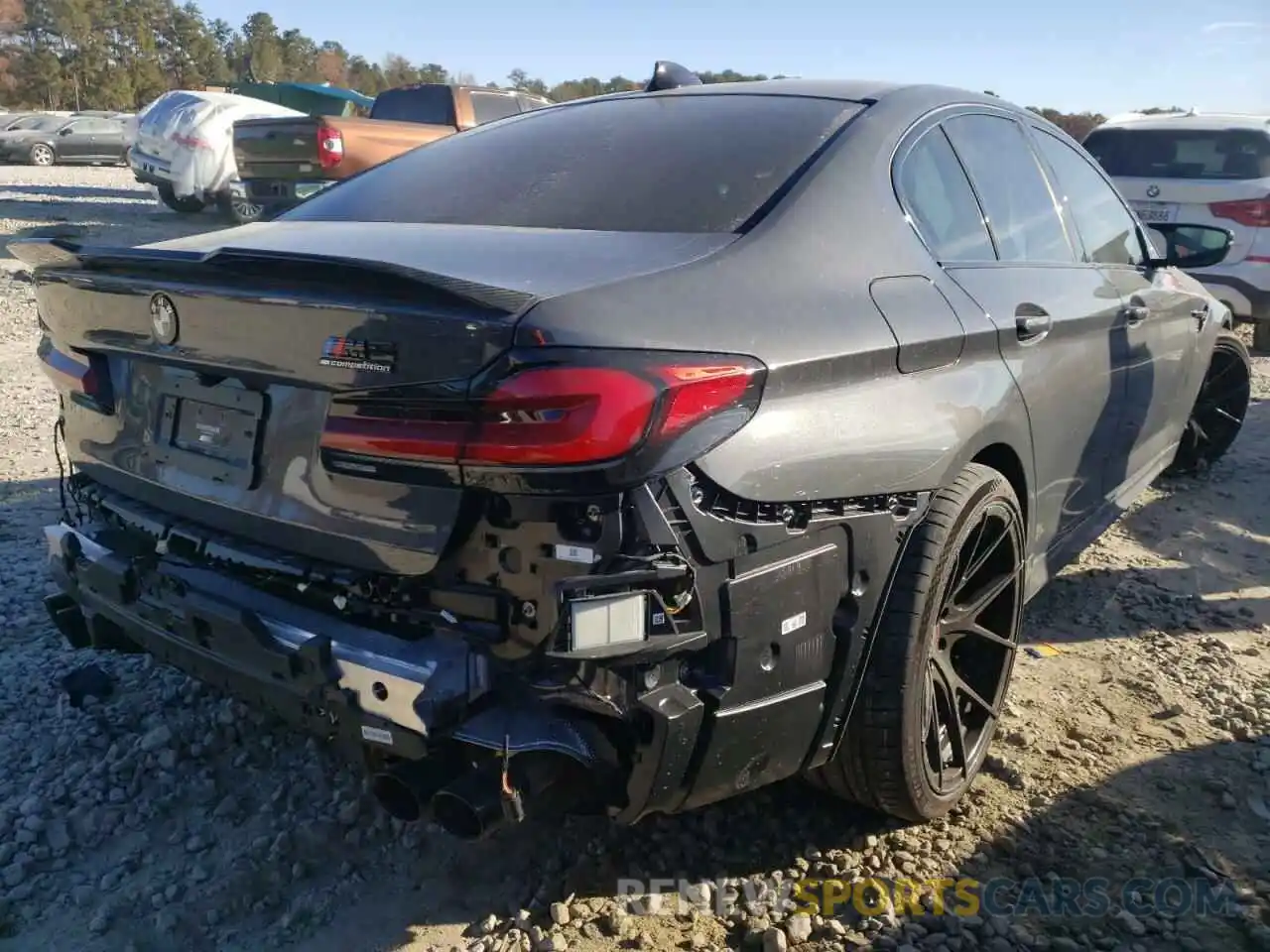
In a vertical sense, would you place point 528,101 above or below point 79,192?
above

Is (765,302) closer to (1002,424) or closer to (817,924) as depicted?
(1002,424)

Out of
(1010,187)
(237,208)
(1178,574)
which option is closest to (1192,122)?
(1178,574)

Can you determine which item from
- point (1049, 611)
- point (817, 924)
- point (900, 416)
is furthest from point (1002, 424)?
point (1049, 611)

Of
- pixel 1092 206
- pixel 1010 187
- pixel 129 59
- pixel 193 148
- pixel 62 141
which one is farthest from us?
pixel 129 59

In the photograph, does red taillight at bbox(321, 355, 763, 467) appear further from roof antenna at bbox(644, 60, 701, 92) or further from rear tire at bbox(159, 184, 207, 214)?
rear tire at bbox(159, 184, 207, 214)

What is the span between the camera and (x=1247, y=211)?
7.66 metres

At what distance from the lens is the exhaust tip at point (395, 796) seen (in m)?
1.91

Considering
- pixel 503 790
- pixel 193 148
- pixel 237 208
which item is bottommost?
pixel 503 790

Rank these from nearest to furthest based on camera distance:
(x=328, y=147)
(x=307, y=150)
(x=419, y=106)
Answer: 1. (x=328, y=147)
2. (x=307, y=150)
3. (x=419, y=106)

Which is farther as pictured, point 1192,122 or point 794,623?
point 1192,122

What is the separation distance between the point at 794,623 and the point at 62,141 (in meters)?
28.7

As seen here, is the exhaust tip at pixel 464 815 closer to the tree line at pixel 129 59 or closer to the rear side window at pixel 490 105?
the rear side window at pixel 490 105

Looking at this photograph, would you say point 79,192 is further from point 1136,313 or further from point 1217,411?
point 1136,313

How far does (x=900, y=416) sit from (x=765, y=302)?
416mm
